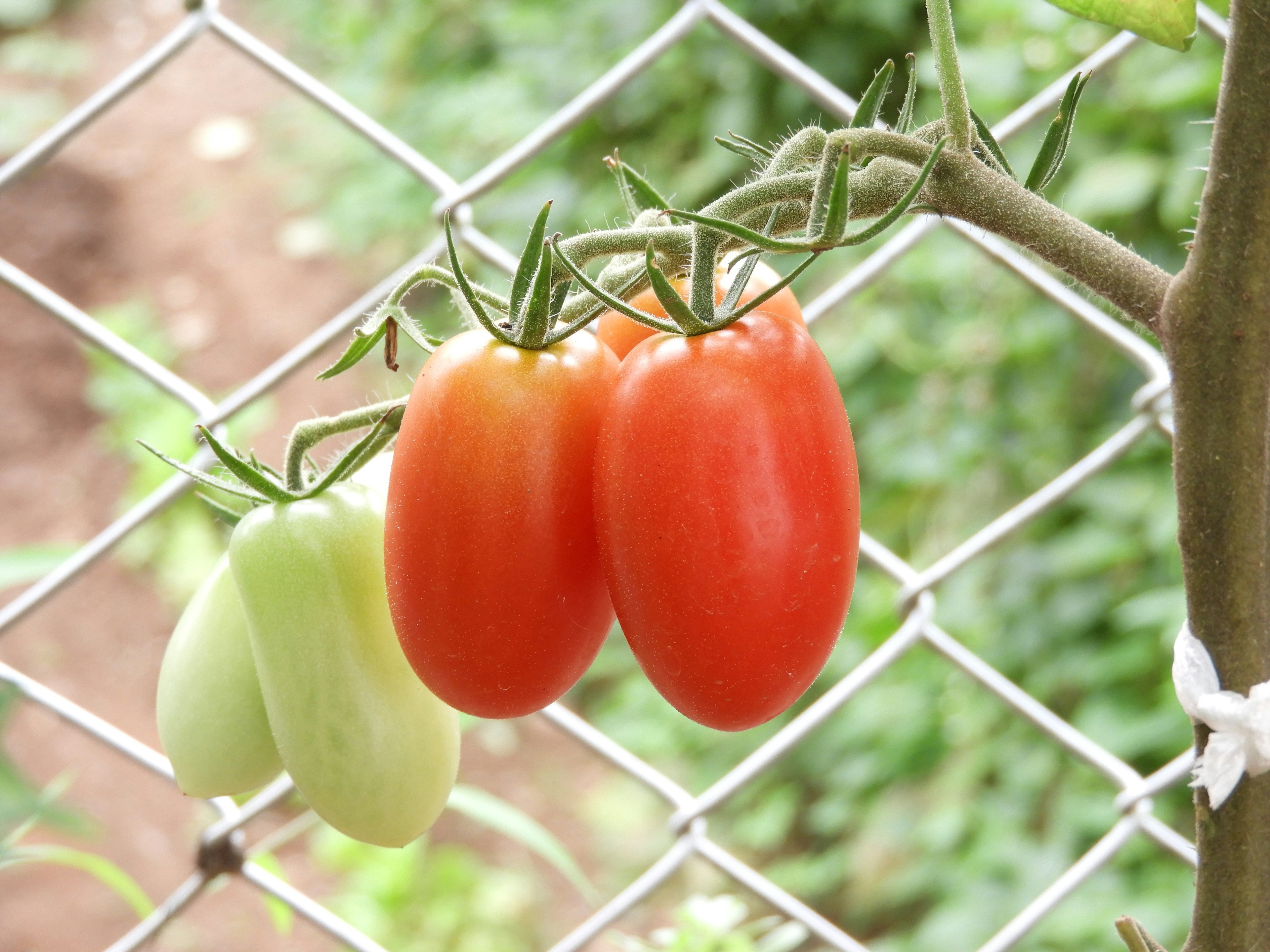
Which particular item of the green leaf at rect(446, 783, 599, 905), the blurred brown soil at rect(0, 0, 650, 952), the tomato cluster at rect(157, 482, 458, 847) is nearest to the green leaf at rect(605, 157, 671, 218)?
the tomato cluster at rect(157, 482, 458, 847)

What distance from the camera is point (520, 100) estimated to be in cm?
193

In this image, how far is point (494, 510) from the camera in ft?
1.03

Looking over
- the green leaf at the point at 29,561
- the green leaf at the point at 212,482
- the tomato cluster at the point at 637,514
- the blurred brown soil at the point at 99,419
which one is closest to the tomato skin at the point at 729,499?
the tomato cluster at the point at 637,514

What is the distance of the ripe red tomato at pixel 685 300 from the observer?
0.35 meters

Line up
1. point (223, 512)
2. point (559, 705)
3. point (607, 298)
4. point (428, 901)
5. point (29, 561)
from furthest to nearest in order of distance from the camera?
1. point (428, 901)
2. point (559, 705)
3. point (29, 561)
4. point (223, 512)
5. point (607, 298)

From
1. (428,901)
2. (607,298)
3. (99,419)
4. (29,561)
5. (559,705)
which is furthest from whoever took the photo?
(99,419)

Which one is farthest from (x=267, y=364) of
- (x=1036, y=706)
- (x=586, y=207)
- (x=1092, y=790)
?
(x=1036, y=706)

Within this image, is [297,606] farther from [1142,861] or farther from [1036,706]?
[1142,861]

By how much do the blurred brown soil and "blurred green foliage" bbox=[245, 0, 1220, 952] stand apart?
267mm

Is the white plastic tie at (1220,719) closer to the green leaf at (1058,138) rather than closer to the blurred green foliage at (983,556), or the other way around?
the green leaf at (1058,138)

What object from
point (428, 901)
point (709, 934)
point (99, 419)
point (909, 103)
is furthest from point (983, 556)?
point (99, 419)

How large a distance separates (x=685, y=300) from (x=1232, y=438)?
0.47 feet

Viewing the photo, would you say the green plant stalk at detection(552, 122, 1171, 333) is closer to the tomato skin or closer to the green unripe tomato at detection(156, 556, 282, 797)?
the tomato skin

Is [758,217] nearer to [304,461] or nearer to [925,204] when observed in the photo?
[925,204]
